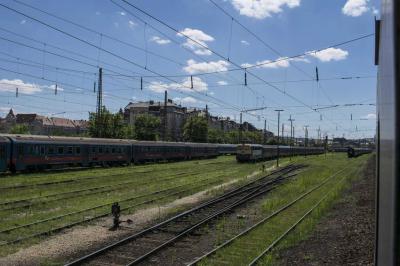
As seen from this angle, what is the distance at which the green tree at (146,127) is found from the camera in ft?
314

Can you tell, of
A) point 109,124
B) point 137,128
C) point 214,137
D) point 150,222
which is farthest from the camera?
point 214,137

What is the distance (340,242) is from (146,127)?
8578cm

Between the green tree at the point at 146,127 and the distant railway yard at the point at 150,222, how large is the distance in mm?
66074

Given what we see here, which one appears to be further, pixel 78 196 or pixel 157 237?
pixel 78 196

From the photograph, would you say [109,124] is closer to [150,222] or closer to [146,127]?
[146,127]

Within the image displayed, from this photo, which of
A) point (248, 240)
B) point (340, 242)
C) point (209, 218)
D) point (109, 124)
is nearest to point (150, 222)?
point (209, 218)

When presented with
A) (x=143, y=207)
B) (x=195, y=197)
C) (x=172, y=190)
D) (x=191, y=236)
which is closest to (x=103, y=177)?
(x=172, y=190)

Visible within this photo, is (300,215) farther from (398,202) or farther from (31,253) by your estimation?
(398,202)

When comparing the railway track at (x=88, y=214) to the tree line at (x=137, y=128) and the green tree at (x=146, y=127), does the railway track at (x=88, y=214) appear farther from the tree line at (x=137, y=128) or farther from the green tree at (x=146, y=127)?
the green tree at (x=146, y=127)

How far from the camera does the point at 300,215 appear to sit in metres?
19.3

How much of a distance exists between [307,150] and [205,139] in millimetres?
24275

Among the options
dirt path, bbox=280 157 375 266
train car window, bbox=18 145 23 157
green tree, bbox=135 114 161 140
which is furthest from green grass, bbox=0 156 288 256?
green tree, bbox=135 114 161 140

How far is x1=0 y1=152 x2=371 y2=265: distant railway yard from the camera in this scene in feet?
38.9

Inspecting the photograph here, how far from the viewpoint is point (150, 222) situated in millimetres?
16781
